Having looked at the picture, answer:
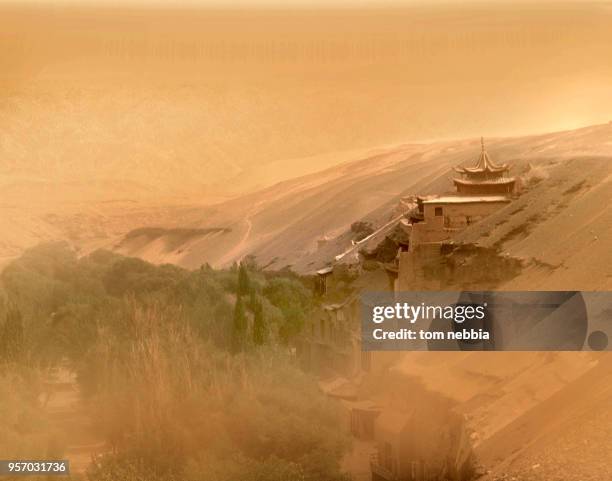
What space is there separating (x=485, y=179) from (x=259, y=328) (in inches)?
57.4

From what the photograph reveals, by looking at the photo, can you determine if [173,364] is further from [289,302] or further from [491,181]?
[491,181]

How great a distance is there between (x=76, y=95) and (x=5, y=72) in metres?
0.37

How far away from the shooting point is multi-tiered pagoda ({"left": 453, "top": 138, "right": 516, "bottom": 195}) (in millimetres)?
8242

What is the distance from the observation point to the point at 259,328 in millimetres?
7828

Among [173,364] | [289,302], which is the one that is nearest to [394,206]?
[289,302]

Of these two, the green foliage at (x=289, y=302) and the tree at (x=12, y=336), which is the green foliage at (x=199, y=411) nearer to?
the green foliage at (x=289, y=302)

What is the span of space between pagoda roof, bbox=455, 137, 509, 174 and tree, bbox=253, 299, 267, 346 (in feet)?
4.43

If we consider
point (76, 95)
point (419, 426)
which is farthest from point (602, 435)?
point (76, 95)

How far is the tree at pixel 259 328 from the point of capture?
307 inches

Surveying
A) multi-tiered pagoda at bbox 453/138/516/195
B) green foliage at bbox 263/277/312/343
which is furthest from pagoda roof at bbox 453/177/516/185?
green foliage at bbox 263/277/312/343

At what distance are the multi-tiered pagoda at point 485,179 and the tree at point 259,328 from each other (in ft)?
4.33

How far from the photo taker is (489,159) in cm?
834

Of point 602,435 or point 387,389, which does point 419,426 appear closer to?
point 387,389

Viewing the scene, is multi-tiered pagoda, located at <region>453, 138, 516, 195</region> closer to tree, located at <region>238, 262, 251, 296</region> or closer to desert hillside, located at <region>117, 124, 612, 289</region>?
desert hillside, located at <region>117, 124, 612, 289</region>
